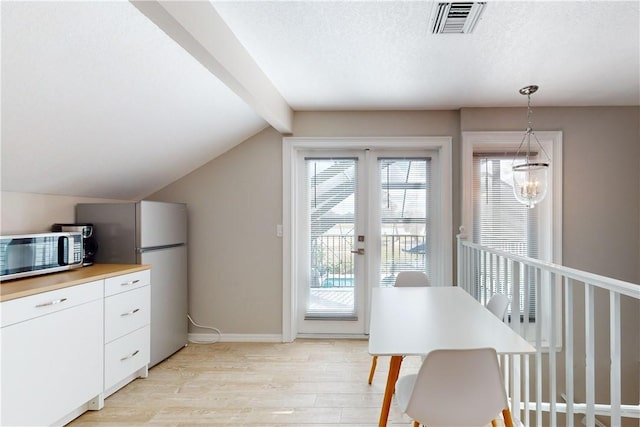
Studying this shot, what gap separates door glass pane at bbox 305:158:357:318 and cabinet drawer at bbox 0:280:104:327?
2.05 metres

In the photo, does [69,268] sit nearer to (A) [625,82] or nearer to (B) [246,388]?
(B) [246,388]

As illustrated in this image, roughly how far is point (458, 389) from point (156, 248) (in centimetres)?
262

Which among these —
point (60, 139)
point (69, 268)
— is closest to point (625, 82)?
point (60, 139)

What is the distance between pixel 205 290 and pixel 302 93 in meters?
2.12

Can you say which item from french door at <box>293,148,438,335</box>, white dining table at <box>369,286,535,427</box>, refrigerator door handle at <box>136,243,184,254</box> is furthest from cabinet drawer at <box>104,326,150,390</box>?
white dining table at <box>369,286,535,427</box>

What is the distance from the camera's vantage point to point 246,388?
286 centimetres

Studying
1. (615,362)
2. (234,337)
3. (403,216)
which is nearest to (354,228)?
(403,216)

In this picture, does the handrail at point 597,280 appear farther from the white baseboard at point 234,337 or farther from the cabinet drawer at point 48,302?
the cabinet drawer at point 48,302

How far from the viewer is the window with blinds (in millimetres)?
3791

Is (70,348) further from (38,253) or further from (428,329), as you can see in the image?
(428,329)

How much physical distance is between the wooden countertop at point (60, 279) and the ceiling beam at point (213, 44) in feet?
4.82

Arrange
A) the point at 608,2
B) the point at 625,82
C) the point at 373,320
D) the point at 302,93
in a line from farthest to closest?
the point at 302,93 → the point at 625,82 → the point at 373,320 → the point at 608,2

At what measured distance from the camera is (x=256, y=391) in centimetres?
282

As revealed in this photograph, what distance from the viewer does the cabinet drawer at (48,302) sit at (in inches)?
76.2
